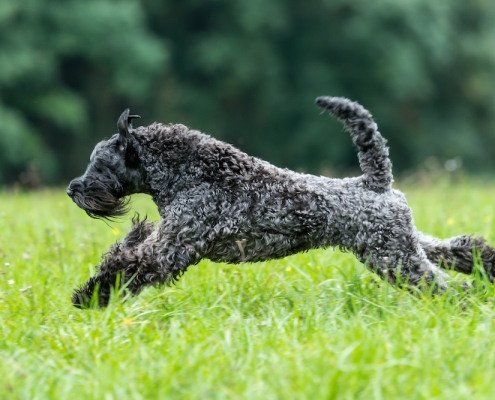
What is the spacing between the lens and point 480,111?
2939 centimetres

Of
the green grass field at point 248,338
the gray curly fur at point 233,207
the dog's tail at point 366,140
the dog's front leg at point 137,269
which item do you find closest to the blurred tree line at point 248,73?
the green grass field at point 248,338

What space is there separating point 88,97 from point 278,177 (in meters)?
19.8

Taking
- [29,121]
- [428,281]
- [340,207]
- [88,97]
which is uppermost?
[88,97]

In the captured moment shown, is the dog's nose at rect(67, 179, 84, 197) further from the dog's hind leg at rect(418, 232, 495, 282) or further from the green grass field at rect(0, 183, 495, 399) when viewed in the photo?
the dog's hind leg at rect(418, 232, 495, 282)

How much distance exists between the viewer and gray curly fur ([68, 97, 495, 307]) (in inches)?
168

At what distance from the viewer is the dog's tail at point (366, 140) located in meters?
4.40

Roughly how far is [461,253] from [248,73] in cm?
1978

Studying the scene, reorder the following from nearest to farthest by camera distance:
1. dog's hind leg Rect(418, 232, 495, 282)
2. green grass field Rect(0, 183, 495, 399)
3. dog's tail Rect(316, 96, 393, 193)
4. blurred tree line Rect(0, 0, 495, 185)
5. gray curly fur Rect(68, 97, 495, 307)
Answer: green grass field Rect(0, 183, 495, 399), gray curly fur Rect(68, 97, 495, 307), dog's tail Rect(316, 96, 393, 193), dog's hind leg Rect(418, 232, 495, 282), blurred tree line Rect(0, 0, 495, 185)

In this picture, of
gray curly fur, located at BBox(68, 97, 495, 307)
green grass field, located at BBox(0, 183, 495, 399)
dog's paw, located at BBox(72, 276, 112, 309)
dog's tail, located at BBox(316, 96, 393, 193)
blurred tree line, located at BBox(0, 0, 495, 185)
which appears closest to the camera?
green grass field, located at BBox(0, 183, 495, 399)

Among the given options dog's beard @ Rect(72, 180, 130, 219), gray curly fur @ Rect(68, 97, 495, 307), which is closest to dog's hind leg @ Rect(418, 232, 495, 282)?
gray curly fur @ Rect(68, 97, 495, 307)

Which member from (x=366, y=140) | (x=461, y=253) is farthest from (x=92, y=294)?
(x=461, y=253)

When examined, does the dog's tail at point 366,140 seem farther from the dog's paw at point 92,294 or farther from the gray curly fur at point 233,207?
the dog's paw at point 92,294

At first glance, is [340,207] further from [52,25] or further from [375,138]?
[52,25]

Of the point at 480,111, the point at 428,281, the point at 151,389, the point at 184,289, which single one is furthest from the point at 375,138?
the point at 480,111
